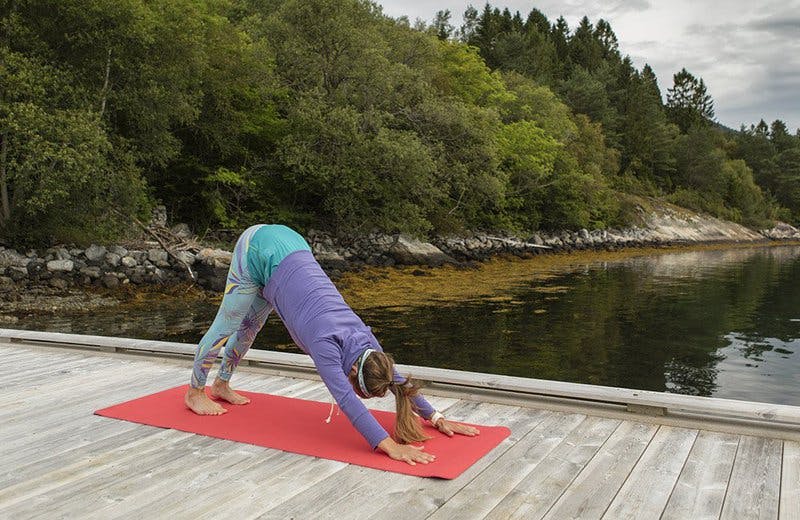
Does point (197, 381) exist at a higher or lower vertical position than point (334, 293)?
lower

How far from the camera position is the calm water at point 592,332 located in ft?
32.3

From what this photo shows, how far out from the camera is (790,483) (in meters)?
3.00

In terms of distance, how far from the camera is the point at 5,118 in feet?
49.8

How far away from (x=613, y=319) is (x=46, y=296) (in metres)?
13.1

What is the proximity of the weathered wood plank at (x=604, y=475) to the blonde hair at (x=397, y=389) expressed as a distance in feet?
2.99

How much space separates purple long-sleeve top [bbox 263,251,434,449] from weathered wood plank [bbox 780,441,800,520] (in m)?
1.80

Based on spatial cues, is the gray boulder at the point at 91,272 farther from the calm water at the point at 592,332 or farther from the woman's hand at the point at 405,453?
the woman's hand at the point at 405,453

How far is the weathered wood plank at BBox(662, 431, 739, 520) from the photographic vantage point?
9.03ft

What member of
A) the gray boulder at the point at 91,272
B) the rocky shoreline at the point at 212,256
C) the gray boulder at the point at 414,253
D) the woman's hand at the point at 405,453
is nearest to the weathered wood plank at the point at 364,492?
the woman's hand at the point at 405,453

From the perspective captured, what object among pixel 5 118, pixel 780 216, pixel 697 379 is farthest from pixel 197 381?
pixel 780 216

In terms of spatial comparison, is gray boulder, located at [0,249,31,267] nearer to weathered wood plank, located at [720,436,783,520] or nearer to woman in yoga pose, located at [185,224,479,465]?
woman in yoga pose, located at [185,224,479,465]

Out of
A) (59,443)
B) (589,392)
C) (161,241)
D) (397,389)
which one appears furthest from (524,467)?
(161,241)

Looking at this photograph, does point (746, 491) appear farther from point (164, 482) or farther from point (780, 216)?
point (780, 216)

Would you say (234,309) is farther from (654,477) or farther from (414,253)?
(414,253)
